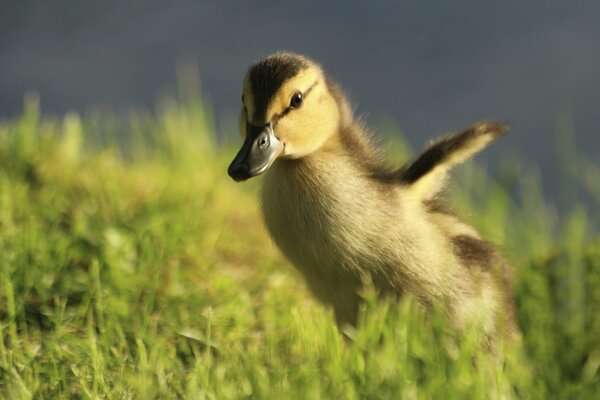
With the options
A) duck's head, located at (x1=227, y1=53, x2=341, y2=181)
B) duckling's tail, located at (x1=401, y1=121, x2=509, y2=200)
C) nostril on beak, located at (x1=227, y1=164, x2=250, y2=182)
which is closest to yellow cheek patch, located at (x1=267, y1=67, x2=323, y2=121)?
duck's head, located at (x1=227, y1=53, x2=341, y2=181)

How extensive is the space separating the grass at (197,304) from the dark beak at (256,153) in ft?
1.92

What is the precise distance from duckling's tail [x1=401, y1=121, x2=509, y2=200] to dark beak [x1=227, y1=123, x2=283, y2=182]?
0.59 m

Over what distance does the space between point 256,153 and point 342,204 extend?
39 centimetres

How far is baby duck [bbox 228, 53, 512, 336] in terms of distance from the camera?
411 centimetres

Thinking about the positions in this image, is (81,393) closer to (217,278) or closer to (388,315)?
(388,315)

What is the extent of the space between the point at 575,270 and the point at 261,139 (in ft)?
7.78

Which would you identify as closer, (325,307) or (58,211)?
(325,307)

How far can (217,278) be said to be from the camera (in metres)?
5.21

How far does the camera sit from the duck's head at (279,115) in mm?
4035

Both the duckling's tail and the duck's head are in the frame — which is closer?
the duck's head

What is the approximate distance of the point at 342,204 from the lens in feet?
13.5

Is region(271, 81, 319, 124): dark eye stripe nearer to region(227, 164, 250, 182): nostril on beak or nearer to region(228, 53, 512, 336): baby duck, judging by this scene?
region(228, 53, 512, 336): baby duck

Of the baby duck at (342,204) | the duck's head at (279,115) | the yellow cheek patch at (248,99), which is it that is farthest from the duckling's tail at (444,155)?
the yellow cheek patch at (248,99)

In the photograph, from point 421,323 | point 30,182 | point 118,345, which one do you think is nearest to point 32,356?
point 118,345
